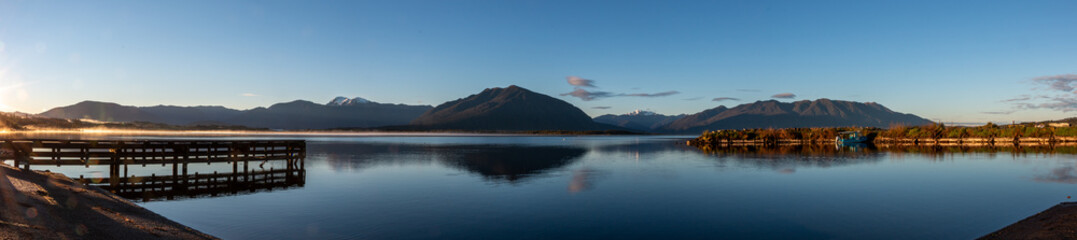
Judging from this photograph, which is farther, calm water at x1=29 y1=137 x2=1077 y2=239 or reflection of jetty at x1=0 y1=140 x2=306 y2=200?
reflection of jetty at x1=0 y1=140 x2=306 y2=200

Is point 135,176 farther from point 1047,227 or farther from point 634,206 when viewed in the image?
point 1047,227

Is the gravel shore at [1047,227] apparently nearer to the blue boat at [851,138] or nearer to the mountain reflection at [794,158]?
the mountain reflection at [794,158]

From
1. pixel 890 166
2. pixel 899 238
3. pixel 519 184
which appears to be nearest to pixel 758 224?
pixel 899 238

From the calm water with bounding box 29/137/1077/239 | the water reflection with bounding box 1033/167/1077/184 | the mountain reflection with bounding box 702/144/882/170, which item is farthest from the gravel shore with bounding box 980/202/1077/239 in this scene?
the mountain reflection with bounding box 702/144/882/170

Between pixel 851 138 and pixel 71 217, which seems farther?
pixel 851 138

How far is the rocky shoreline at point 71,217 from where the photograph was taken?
36.3 feet

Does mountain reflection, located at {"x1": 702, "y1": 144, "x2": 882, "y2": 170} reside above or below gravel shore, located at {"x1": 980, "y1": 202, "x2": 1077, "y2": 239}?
Answer: below

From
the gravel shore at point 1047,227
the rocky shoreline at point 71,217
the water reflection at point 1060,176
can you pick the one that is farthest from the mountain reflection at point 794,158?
the rocky shoreline at point 71,217

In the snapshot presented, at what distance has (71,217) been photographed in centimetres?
1322

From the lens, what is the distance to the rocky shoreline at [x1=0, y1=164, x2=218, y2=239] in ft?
36.3

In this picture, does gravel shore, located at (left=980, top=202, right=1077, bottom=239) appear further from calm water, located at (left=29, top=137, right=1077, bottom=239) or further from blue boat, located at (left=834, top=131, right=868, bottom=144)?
blue boat, located at (left=834, top=131, right=868, bottom=144)

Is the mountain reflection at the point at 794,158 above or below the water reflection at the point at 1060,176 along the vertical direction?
below

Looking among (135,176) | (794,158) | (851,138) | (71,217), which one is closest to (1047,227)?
(71,217)

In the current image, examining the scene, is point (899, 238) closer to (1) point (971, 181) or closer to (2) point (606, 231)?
(2) point (606, 231)
